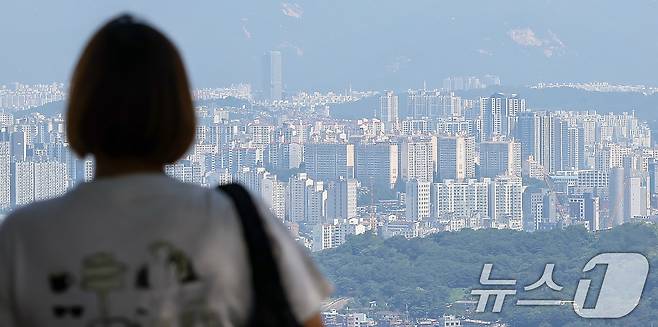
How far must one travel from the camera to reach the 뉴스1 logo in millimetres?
17531

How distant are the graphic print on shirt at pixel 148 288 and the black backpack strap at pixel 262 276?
3 centimetres

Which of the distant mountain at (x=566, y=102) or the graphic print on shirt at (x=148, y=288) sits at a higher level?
the distant mountain at (x=566, y=102)

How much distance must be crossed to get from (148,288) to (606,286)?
1784 centimetres

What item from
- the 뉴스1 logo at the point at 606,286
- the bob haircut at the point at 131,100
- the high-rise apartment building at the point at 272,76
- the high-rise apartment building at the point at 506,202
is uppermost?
the high-rise apartment building at the point at 272,76

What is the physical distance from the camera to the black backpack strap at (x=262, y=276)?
673 mm

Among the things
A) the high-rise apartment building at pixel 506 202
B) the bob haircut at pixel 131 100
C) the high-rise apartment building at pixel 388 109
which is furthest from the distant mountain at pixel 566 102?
the bob haircut at pixel 131 100

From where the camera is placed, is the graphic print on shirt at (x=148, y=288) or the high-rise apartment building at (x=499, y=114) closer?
the graphic print on shirt at (x=148, y=288)

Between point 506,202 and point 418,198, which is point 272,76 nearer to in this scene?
point 418,198

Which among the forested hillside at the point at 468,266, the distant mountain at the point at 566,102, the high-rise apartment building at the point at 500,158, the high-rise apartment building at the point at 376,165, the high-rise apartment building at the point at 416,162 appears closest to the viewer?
the forested hillside at the point at 468,266

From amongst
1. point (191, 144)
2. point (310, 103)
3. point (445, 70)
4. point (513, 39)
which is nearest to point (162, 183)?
point (191, 144)

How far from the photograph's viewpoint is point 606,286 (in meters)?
17.9

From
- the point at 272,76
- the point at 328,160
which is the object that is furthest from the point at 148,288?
the point at 272,76

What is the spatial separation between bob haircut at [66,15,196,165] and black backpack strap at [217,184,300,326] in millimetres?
62

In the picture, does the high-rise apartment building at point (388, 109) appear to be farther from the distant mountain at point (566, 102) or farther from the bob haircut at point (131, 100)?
the bob haircut at point (131, 100)
